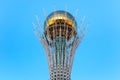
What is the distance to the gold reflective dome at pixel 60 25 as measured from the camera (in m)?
106

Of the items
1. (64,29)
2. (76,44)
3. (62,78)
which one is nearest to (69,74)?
(62,78)

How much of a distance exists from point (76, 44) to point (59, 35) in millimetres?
8742

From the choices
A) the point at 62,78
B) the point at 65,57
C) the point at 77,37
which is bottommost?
the point at 62,78

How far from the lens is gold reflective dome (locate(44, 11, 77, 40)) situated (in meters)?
106

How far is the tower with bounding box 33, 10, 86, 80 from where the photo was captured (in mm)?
97500

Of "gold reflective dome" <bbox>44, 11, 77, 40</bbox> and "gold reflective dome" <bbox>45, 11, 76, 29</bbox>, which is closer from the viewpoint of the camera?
"gold reflective dome" <bbox>44, 11, 77, 40</bbox>

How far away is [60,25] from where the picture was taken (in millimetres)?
105688

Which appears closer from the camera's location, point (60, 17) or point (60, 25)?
point (60, 25)

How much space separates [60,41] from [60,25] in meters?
5.51

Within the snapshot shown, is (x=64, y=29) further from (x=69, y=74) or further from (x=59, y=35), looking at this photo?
(x=69, y=74)

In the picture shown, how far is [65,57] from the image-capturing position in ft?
→ 325

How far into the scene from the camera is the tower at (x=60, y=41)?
9750cm

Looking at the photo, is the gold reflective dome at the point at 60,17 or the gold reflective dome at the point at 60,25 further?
the gold reflective dome at the point at 60,17

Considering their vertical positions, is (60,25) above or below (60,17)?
below
